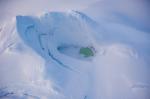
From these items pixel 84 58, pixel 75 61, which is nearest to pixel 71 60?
pixel 75 61

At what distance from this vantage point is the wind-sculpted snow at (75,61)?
2482 millimetres

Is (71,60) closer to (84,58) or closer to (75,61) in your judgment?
(75,61)

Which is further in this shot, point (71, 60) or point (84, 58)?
point (84, 58)

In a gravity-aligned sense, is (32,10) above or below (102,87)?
above

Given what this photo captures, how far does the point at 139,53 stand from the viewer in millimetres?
2854

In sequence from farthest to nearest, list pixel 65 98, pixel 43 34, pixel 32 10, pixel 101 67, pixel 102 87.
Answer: pixel 32 10
pixel 43 34
pixel 101 67
pixel 102 87
pixel 65 98

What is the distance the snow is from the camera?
249 cm

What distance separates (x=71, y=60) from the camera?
2.83 m

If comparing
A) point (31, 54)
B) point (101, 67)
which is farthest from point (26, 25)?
point (101, 67)

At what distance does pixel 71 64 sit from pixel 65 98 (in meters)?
0.46

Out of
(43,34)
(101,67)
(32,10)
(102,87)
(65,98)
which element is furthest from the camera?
(32,10)

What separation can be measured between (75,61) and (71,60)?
0.04 meters

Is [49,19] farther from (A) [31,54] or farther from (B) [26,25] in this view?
(A) [31,54]

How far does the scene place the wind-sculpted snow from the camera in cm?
248
